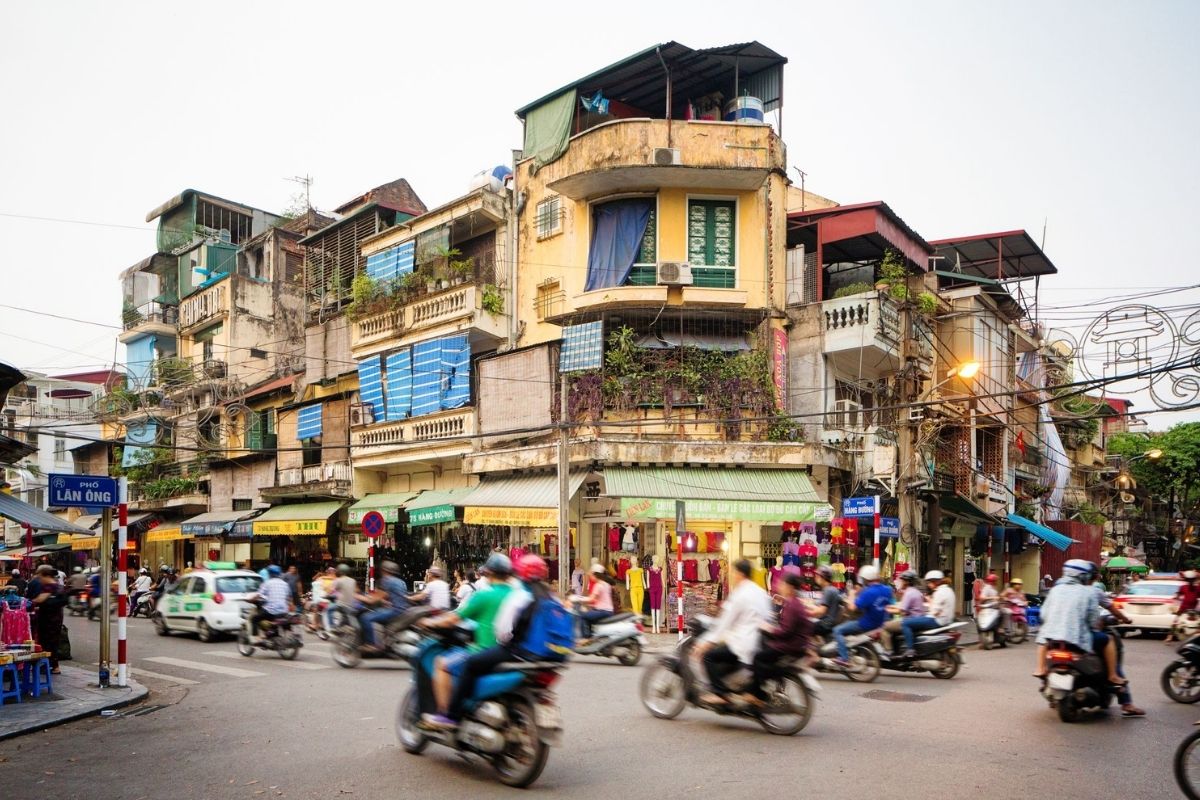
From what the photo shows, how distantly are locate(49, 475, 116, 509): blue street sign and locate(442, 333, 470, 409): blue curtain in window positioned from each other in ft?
41.2

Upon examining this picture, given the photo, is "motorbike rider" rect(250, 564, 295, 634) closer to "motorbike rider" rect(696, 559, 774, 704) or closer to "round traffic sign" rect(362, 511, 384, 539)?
"round traffic sign" rect(362, 511, 384, 539)

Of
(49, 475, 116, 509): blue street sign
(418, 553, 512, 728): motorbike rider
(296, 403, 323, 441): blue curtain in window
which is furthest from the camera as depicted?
(296, 403, 323, 441): blue curtain in window

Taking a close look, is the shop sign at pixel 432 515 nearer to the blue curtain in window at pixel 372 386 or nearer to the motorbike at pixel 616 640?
the blue curtain in window at pixel 372 386

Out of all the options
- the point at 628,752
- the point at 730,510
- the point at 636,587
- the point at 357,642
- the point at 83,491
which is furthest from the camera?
the point at 636,587

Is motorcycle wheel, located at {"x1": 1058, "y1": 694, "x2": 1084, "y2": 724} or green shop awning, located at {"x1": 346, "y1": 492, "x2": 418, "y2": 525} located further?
green shop awning, located at {"x1": 346, "y1": 492, "x2": 418, "y2": 525}

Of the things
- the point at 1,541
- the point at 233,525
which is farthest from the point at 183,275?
the point at 1,541

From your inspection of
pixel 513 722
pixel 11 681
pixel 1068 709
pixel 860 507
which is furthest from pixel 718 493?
pixel 513 722

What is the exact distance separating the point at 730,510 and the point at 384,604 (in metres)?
8.12

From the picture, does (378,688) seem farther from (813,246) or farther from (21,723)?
(813,246)

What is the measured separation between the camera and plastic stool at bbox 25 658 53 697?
11086 mm

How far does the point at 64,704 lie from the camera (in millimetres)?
10750

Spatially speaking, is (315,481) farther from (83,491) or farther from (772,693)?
(772,693)

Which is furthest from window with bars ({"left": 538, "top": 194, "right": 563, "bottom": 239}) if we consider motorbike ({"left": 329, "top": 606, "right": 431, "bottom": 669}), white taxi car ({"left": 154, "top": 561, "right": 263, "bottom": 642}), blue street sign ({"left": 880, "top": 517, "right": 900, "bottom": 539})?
motorbike ({"left": 329, "top": 606, "right": 431, "bottom": 669})

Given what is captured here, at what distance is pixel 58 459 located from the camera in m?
49.4
